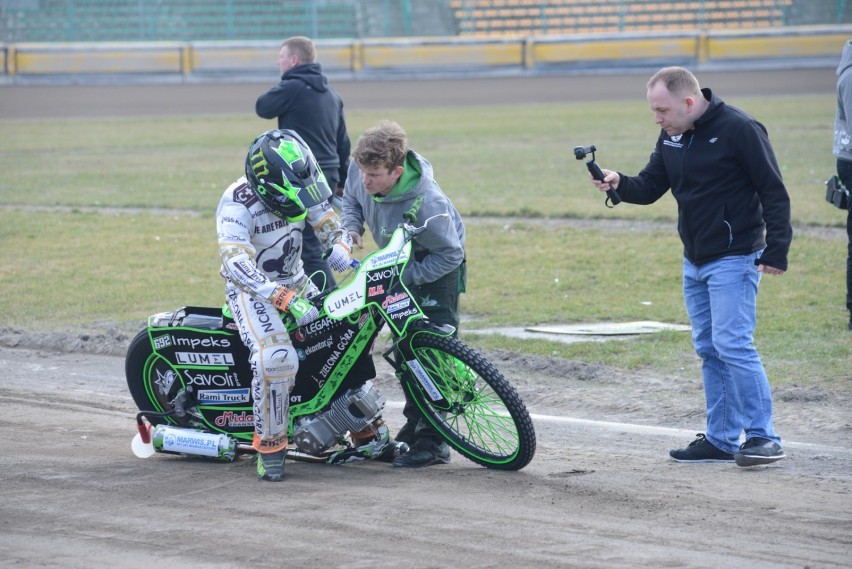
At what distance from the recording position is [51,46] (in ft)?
108

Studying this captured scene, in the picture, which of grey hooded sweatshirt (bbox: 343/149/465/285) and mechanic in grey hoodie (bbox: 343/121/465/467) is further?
grey hooded sweatshirt (bbox: 343/149/465/285)

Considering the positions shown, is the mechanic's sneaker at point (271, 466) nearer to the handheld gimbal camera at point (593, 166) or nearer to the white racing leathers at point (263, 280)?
the white racing leathers at point (263, 280)

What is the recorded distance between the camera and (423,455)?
19.3ft

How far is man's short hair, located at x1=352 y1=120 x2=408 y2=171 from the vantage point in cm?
548

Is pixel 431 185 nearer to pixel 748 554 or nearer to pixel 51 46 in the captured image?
pixel 748 554

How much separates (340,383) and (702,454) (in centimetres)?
192

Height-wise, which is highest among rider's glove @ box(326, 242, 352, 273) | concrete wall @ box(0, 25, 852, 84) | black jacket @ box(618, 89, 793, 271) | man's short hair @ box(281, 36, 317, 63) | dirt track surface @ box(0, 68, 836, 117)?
concrete wall @ box(0, 25, 852, 84)

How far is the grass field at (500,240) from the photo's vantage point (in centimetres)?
908

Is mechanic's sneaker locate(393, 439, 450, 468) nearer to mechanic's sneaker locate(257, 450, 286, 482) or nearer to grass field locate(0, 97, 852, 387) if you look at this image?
mechanic's sneaker locate(257, 450, 286, 482)

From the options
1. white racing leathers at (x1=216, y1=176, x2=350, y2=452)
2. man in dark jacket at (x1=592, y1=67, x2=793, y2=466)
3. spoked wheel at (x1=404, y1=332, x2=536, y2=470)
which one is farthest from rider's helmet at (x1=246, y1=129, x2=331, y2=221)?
man in dark jacket at (x1=592, y1=67, x2=793, y2=466)

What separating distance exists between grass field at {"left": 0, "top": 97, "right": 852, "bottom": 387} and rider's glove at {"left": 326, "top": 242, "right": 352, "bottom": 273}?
9.57 feet

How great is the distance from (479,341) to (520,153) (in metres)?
11.9

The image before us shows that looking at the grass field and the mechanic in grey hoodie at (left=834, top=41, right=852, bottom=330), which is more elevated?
the mechanic in grey hoodie at (left=834, top=41, right=852, bottom=330)

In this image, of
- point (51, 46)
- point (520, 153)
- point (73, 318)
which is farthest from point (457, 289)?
point (51, 46)
